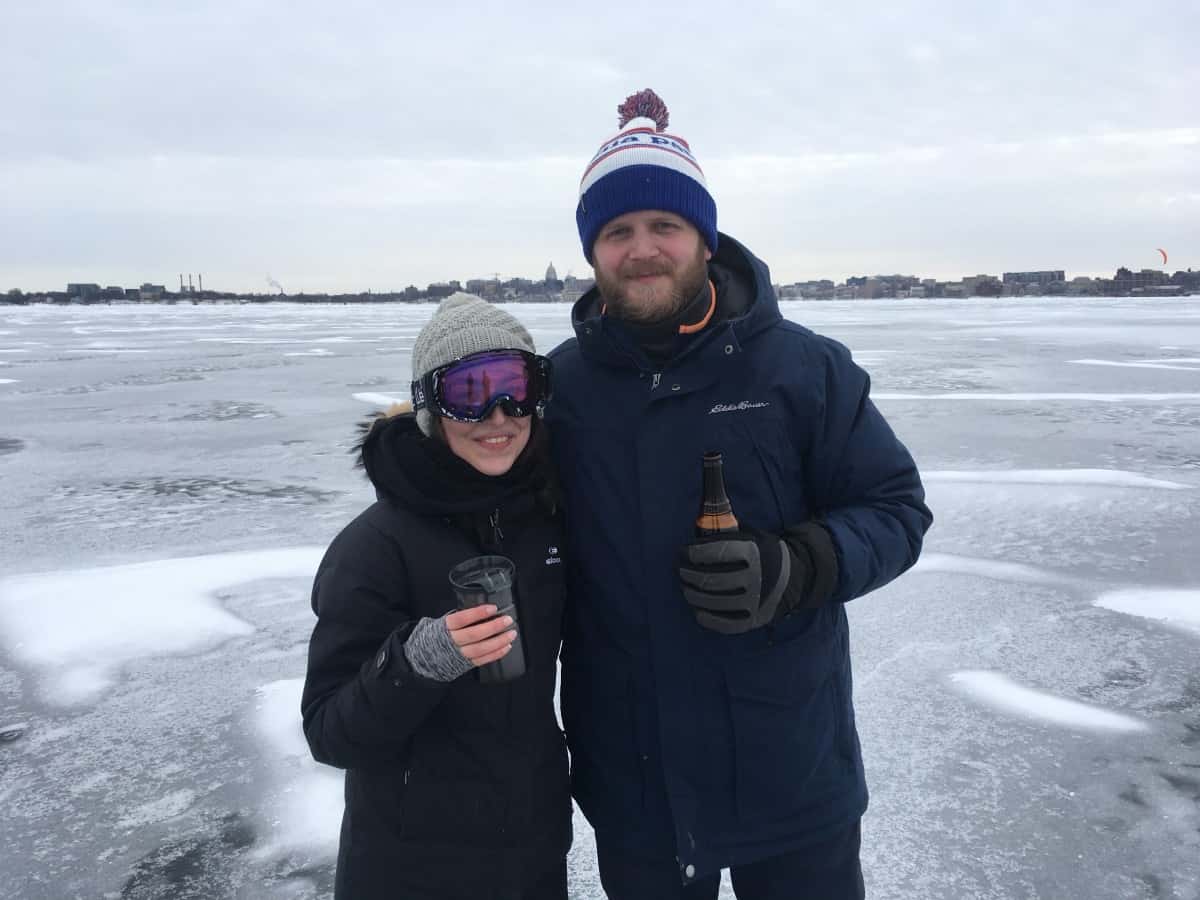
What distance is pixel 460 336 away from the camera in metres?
1.73

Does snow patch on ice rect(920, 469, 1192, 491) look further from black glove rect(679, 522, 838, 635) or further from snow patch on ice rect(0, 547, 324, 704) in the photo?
black glove rect(679, 522, 838, 635)

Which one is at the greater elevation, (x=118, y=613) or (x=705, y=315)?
(x=705, y=315)

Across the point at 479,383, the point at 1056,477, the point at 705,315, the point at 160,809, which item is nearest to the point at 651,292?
the point at 705,315

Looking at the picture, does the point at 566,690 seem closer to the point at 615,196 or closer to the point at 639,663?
the point at 639,663

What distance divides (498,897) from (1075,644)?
2.86 metres

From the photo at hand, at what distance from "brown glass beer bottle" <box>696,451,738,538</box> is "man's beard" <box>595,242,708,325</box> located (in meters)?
0.33

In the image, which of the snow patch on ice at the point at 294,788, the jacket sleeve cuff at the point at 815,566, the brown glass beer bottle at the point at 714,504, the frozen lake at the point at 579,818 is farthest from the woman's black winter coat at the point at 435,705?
the snow patch on ice at the point at 294,788

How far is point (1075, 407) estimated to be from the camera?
934cm

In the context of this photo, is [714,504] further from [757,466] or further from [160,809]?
[160,809]

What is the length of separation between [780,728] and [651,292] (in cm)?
91

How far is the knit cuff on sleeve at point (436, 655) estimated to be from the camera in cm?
140

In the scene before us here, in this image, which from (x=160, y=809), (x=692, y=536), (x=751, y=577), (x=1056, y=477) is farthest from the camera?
(x=1056, y=477)

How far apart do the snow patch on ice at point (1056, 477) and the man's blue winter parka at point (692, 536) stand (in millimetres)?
4596

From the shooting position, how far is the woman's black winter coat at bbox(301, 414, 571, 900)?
5.10ft
